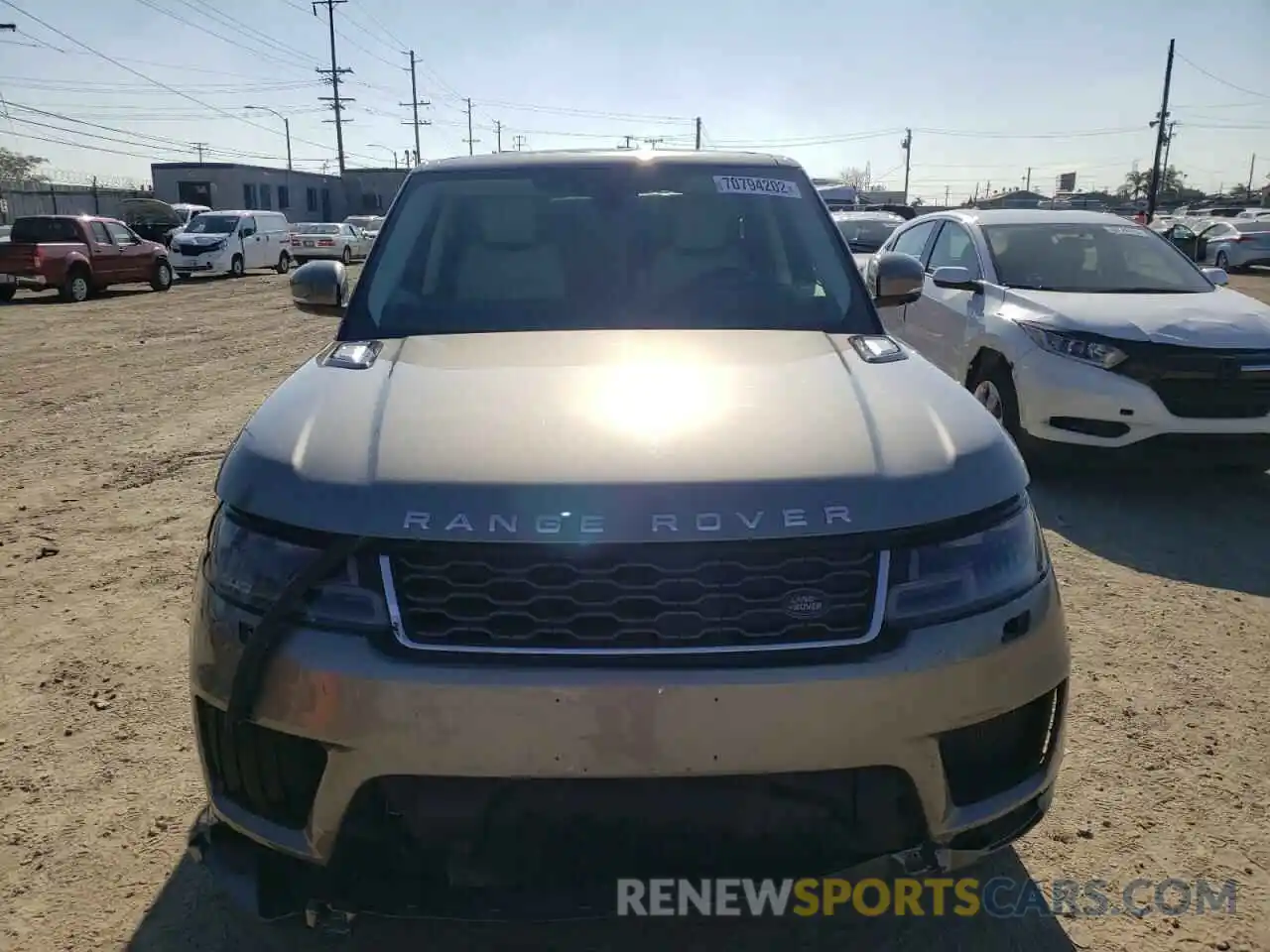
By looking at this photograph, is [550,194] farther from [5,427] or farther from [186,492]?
[5,427]

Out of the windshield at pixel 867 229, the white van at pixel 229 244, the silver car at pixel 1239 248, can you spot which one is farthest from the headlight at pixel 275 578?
the silver car at pixel 1239 248

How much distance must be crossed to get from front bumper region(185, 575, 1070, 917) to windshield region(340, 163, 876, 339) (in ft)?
4.55

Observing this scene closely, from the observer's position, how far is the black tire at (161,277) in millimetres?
21938

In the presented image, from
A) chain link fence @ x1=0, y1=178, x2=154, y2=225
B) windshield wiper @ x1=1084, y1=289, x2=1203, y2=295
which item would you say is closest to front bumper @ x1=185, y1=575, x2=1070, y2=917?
windshield wiper @ x1=1084, y1=289, x2=1203, y2=295

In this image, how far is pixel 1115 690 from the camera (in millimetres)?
3451

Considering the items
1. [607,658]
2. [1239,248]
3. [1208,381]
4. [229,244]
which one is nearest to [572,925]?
[607,658]

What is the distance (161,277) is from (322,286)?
2152 centimetres

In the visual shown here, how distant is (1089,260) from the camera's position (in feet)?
22.0

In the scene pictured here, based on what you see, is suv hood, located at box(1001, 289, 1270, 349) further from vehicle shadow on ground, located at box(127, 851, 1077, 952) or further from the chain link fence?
the chain link fence

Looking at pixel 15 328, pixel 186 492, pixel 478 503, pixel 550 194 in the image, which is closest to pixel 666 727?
pixel 478 503

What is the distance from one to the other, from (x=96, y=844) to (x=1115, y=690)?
10.9ft

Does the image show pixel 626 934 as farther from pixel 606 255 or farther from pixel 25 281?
pixel 25 281

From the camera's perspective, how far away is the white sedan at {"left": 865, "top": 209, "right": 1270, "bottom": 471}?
5.42 m

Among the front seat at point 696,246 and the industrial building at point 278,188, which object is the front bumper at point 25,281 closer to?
the front seat at point 696,246
